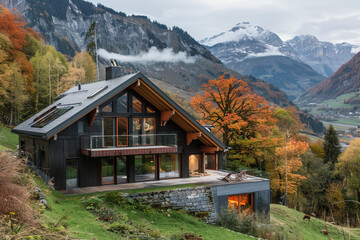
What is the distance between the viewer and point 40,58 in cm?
4150

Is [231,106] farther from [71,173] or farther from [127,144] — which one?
[71,173]

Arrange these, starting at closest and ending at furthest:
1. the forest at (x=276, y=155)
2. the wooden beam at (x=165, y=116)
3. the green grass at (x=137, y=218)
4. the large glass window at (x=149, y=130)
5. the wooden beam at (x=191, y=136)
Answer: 1. the green grass at (x=137, y=218)
2. the wooden beam at (x=165, y=116)
3. the large glass window at (x=149, y=130)
4. the wooden beam at (x=191, y=136)
5. the forest at (x=276, y=155)

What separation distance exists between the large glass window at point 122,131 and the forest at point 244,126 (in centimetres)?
1142

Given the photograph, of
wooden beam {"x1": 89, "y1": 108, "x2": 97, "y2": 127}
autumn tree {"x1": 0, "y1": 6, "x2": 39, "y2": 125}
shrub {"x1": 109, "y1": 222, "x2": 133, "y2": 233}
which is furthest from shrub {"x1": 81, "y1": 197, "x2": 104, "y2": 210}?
autumn tree {"x1": 0, "y1": 6, "x2": 39, "y2": 125}

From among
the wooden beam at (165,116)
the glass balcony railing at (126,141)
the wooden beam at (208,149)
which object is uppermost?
the wooden beam at (165,116)

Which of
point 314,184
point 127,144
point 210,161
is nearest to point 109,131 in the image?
point 127,144

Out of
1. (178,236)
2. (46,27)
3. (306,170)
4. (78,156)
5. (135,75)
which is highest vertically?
(46,27)

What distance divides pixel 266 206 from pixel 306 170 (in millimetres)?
23422

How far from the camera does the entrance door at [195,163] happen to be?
2243cm

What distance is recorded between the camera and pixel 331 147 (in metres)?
48.2

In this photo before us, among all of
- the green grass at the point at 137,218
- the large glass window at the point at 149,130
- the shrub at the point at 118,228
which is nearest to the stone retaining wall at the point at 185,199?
the green grass at the point at 137,218

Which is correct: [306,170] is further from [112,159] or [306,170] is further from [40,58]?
[40,58]

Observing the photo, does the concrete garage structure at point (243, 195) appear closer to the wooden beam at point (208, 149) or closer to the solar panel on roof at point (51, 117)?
the wooden beam at point (208, 149)

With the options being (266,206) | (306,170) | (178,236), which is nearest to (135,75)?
(178,236)
